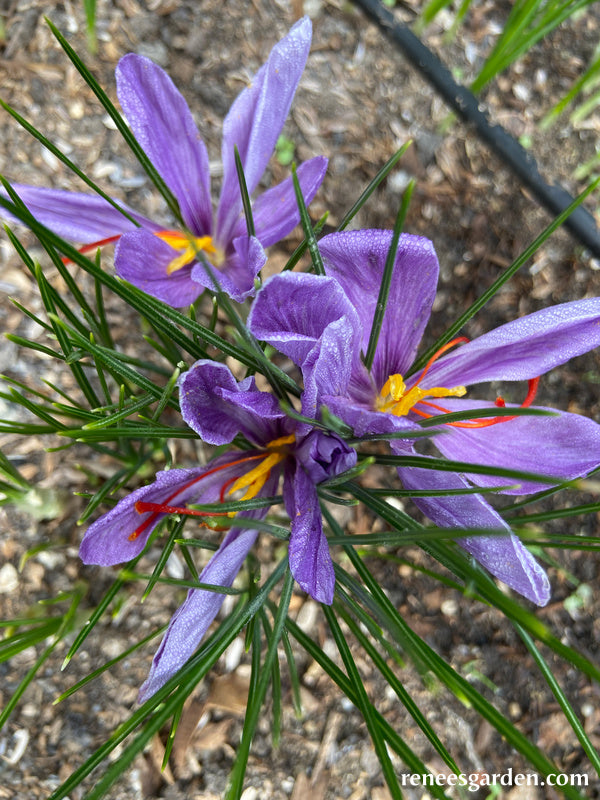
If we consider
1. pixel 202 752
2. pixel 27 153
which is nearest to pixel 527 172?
pixel 27 153

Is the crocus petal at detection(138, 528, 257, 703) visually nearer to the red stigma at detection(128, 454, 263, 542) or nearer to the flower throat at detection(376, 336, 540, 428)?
the red stigma at detection(128, 454, 263, 542)

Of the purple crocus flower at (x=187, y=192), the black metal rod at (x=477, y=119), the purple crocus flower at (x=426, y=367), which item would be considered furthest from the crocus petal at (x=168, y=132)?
the black metal rod at (x=477, y=119)

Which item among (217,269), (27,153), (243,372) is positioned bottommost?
(217,269)

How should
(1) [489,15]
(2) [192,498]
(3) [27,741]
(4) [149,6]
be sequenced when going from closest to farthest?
(2) [192,498]
(3) [27,741]
(4) [149,6]
(1) [489,15]

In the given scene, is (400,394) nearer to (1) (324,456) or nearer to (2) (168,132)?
(1) (324,456)

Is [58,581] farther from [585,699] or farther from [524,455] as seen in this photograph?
[585,699]

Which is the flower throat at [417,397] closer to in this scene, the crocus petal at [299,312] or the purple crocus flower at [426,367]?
the purple crocus flower at [426,367]

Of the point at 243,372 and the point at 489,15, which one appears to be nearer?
the point at 243,372
